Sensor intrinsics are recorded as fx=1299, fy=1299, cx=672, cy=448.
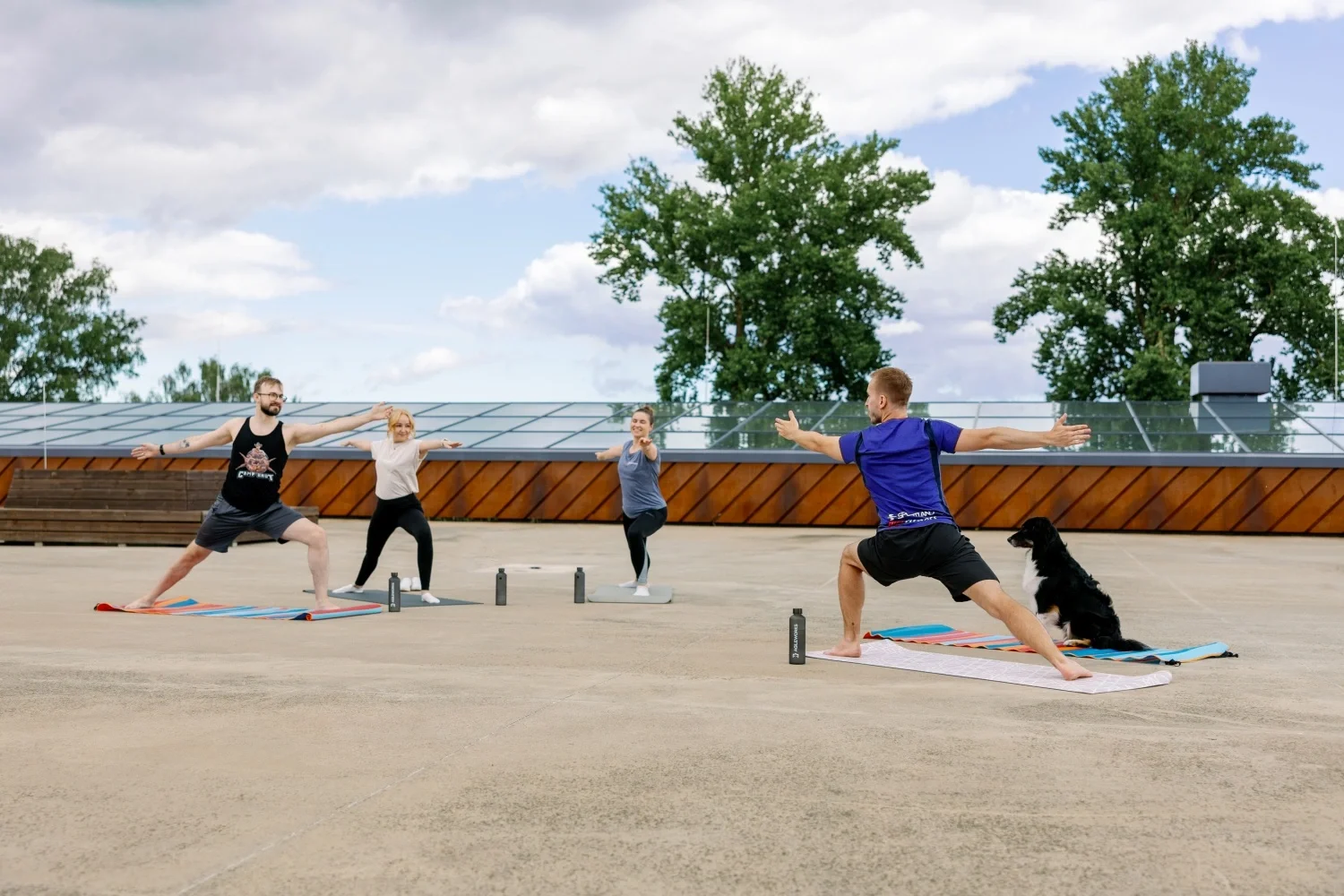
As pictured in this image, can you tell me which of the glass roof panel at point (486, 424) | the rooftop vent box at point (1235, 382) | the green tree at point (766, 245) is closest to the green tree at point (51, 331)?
the green tree at point (766, 245)

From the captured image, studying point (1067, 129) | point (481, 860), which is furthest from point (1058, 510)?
point (1067, 129)

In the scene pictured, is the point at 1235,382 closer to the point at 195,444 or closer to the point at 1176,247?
the point at 1176,247

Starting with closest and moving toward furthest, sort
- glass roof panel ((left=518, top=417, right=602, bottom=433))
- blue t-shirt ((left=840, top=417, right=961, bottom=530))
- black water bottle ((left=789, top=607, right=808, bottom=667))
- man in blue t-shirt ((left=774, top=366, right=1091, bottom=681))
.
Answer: man in blue t-shirt ((left=774, top=366, right=1091, bottom=681)) < blue t-shirt ((left=840, top=417, right=961, bottom=530)) < black water bottle ((left=789, top=607, right=808, bottom=667)) < glass roof panel ((left=518, top=417, right=602, bottom=433))

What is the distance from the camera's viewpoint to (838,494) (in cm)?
2581

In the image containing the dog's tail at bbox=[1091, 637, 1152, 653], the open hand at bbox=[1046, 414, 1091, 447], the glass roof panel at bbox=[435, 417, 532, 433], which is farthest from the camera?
the glass roof panel at bbox=[435, 417, 532, 433]

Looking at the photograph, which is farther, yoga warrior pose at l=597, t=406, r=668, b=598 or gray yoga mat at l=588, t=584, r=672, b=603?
yoga warrior pose at l=597, t=406, r=668, b=598

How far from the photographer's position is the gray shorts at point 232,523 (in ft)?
33.6

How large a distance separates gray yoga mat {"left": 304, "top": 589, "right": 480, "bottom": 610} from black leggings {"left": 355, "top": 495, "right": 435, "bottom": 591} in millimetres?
193

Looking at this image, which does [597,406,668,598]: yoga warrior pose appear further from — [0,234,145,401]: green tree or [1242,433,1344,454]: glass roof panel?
[0,234,145,401]: green tree

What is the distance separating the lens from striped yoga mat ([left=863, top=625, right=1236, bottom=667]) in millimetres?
8133

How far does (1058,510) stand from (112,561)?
16912mm

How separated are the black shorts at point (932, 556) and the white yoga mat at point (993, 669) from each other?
52cm

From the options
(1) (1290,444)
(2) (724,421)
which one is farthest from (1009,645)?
(2) (724,421)

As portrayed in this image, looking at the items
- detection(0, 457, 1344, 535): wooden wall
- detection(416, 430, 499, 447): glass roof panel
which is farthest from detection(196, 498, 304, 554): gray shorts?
detection(416, 430, 499, 447): glass roof panel
